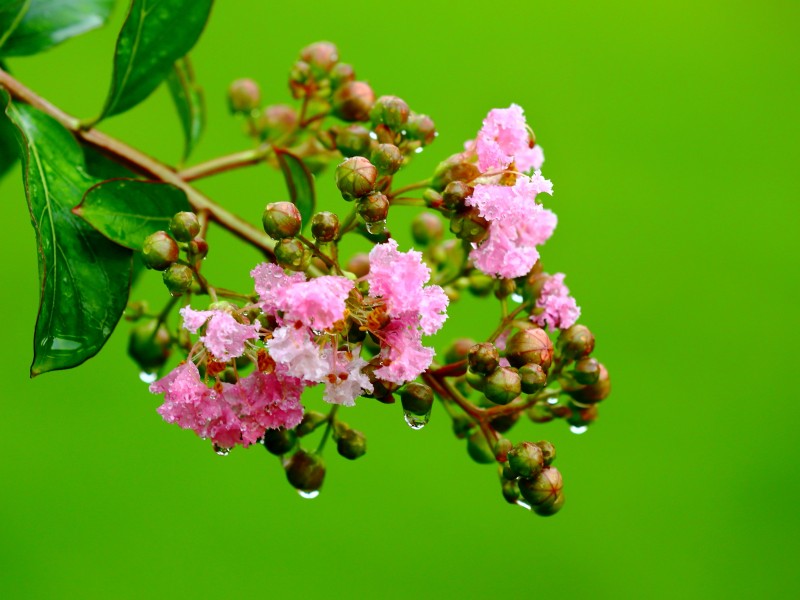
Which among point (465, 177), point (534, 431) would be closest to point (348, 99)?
point (465, 177)

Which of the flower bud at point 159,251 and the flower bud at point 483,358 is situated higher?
the flower bud at point 159,251

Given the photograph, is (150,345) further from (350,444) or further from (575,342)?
(575,342)

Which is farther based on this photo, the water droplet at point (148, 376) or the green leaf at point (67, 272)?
the water droplet at point (148, 376)

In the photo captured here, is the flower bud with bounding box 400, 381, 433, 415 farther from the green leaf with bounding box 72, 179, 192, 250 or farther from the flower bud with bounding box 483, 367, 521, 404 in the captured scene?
the green leaf with bounding box 72, 179, 192, 250

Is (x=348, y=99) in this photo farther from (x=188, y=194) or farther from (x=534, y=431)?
(x=534, y=431)

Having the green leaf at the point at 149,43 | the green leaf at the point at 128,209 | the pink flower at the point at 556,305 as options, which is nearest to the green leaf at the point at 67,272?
the green leaf at the point at 128,209

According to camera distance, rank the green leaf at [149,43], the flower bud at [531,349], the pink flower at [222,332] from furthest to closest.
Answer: the green leaf at [149,43] → the flower bud at [531,349] → the pink flower at [222,332]

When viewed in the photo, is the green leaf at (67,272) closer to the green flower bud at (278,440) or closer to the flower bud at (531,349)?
the green flower bud at (278,440)
